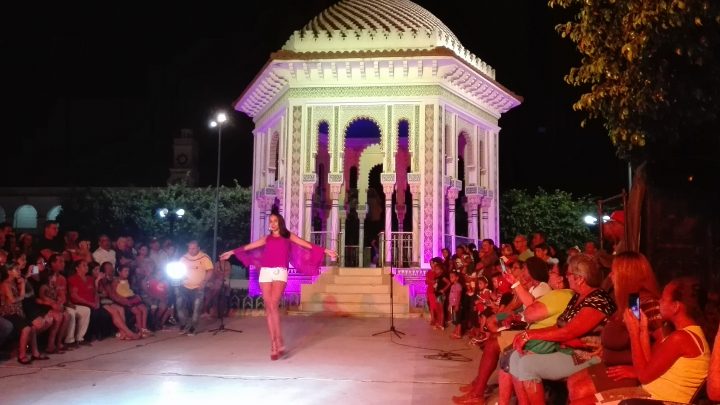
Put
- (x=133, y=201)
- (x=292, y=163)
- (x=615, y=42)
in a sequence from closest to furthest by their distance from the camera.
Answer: (x=615, y=42) < (x=292, y=163) < (x=133, y=201)

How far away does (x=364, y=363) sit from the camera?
8.15 metres

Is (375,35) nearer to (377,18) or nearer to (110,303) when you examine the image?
(377,18)

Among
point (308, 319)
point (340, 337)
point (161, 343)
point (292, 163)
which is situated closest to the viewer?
point (161, 343)

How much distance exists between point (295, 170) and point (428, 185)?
3.58 m

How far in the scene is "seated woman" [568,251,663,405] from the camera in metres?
4.38

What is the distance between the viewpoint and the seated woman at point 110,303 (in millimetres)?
10398

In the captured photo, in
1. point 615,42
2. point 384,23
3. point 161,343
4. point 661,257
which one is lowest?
point 161,343

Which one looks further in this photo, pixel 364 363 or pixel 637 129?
pixel 364 363

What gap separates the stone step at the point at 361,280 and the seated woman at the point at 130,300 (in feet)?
17.8

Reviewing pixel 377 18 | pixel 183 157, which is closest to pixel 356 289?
pixel 377 18

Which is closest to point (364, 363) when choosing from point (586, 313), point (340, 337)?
point (340, 337)

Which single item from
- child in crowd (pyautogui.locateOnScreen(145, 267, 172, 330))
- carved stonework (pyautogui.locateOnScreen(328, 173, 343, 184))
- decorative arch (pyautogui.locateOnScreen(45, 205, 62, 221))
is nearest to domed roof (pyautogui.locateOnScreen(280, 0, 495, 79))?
carved stonework (pyautogui.locateOnScreen(328, 173, 343, 184))

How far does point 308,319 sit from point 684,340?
10448 millimetres

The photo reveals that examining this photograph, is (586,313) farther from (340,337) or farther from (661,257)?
(340,337)
